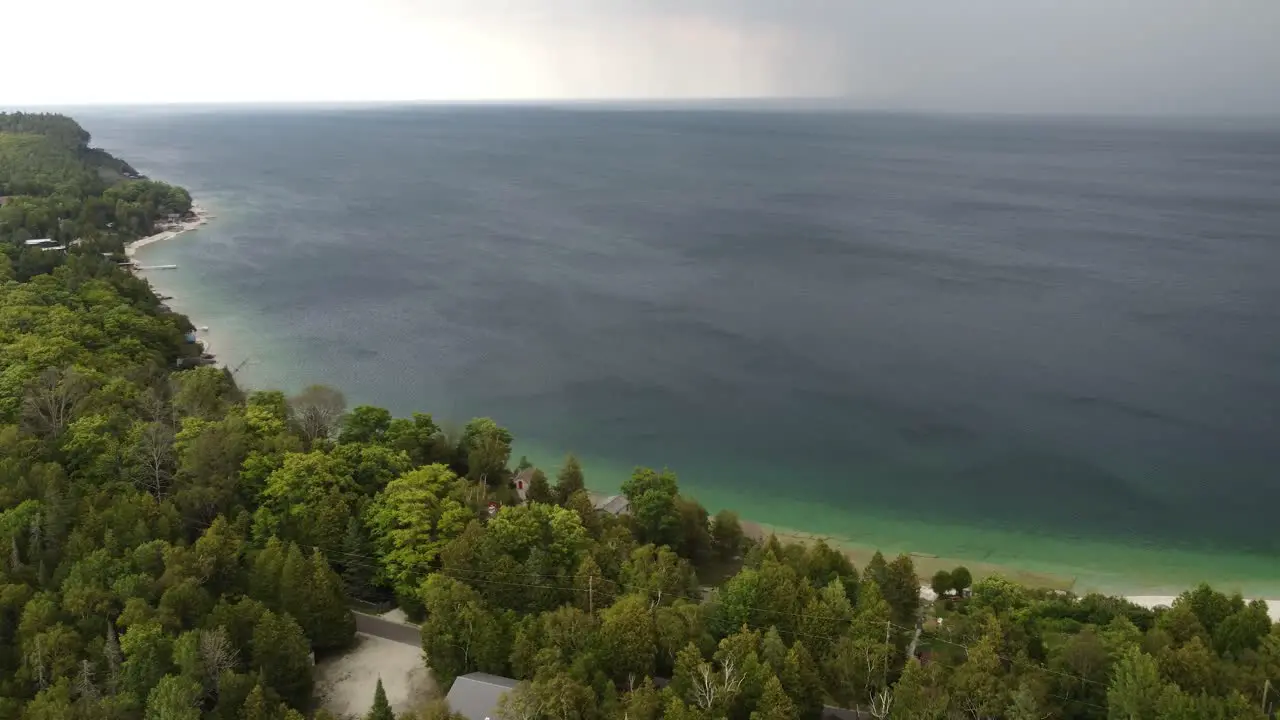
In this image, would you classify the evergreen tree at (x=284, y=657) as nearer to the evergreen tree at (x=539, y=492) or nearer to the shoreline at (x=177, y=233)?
the evergreen tree at (x=539, y=492)

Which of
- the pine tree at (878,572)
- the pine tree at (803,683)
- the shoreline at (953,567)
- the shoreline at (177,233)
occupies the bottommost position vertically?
the shoreline at (953,567)

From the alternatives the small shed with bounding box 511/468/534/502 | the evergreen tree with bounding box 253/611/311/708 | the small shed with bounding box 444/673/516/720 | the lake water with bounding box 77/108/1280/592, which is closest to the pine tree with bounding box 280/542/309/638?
the evergreen tree with bounding box 253/611/311/708

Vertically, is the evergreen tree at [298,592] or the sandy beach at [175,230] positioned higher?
the sandy beach at [175,230]

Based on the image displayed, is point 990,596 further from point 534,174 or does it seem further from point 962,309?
point 534,174

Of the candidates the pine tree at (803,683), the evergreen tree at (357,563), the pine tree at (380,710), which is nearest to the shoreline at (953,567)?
the pine tree at (803,683)

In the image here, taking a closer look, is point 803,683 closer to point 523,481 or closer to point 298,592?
point 298,592

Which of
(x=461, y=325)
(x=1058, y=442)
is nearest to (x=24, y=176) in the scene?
(x=461, y=325)

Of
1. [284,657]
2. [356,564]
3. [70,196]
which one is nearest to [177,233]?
[70,196]
